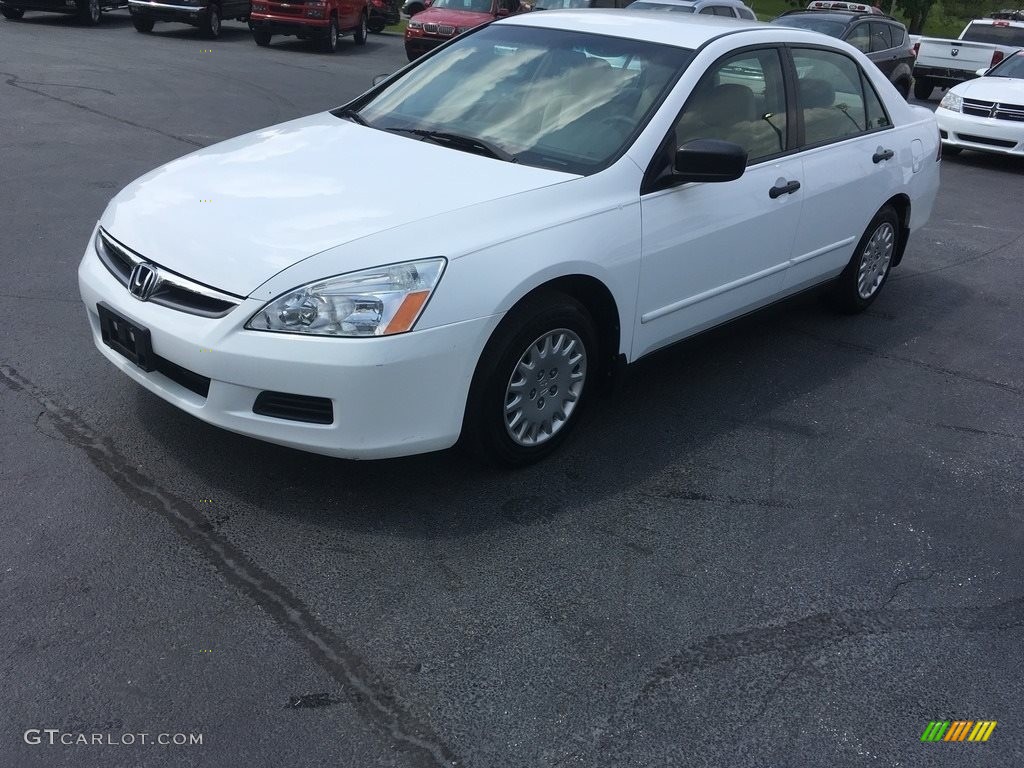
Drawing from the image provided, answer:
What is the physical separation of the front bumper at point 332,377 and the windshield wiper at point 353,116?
1.68 m

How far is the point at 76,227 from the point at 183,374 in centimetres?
376

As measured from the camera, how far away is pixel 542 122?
4.53 metres

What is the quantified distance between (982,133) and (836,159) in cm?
845

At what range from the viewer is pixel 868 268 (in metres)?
6.36

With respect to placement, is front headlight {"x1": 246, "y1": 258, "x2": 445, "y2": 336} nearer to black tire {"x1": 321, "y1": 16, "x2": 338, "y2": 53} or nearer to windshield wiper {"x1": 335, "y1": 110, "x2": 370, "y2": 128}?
windshield wiper {"x1": 335, "y1": 110, "x2": 370, "y2": 128}

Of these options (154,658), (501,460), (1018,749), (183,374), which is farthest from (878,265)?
(154,658)

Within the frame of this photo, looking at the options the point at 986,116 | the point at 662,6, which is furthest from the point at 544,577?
the point at 662,6

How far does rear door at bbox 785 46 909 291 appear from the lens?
534 centimetres

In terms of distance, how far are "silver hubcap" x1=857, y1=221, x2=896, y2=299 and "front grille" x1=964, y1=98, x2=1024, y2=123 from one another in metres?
7.50

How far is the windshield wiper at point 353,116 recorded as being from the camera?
4.97m

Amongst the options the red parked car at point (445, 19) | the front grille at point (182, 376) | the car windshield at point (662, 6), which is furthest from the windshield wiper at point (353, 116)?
the red parked car at point (445, 19)

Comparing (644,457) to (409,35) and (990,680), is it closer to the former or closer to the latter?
(990,680)

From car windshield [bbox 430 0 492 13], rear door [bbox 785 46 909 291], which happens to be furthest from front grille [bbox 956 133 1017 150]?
car windshield [bbox 430 0 492 13]

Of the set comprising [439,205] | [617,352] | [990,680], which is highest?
[439,205]
